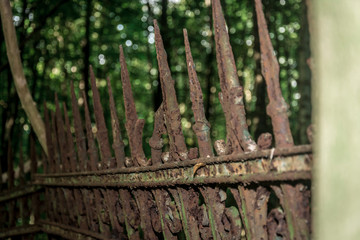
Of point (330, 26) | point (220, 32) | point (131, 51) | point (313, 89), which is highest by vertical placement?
point (131, 51)

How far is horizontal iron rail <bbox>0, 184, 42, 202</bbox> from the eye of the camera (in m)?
4.48

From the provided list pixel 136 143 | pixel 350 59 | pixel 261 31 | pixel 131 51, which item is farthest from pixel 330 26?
pixel 131 51

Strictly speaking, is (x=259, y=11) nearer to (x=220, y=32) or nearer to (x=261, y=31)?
(x=261, y=31)

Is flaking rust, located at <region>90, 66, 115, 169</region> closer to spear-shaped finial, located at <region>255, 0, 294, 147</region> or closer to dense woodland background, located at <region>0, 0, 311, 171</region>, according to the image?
spear-shaped finial, located at <region>255, 0, 294, 147</region>

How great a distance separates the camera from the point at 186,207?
2.07 meters

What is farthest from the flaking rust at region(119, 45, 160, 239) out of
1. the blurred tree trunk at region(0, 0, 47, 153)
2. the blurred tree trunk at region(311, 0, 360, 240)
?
the blurred tree trunk at region(0, 0, 47, 153)

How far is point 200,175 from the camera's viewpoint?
1896 mm

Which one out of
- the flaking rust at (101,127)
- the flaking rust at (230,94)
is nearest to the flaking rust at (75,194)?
the flaking rust at (101,127)

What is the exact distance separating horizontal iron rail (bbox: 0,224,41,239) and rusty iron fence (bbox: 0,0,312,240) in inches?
42.2

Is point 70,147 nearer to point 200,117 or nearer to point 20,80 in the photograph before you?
point 20,80

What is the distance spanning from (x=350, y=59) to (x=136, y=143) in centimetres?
167

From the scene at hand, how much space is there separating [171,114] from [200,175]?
0.36 m

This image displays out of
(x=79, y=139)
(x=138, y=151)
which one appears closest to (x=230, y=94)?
(x=138, y=151)

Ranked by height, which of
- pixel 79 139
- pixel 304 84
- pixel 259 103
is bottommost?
pixel 79 139
